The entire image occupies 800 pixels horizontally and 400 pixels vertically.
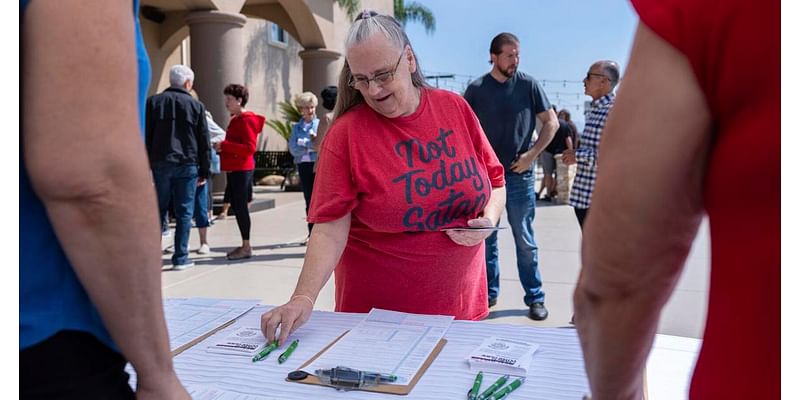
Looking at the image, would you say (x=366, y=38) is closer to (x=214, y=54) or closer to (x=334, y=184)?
(x=334, y=184)

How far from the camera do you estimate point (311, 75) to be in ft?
40.8

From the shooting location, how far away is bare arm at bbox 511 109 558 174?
14.7 feet

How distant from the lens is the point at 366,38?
2.02 m

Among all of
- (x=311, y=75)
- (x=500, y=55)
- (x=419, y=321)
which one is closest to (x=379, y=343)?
(x=419, y=321)

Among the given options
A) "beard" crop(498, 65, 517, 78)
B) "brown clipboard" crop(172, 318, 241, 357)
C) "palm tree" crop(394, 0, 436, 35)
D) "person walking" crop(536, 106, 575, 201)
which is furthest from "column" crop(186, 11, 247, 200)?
"palm tree" crop(394, 0, 436, 35)

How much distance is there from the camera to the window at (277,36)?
17.5m

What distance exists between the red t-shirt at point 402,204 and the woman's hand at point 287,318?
0.30 meters

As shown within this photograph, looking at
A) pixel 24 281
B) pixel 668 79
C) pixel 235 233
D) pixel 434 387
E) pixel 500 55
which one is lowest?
pixel 235 233

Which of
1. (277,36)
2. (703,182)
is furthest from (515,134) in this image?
(277,36)

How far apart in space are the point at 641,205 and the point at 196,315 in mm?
1571

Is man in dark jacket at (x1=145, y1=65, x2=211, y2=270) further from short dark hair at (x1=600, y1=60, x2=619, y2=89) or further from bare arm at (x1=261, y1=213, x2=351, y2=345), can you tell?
bare arm at (x1=261, y1=213, x2=351, y2=345)

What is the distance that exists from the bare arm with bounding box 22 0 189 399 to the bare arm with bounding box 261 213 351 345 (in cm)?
82

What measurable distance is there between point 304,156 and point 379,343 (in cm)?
526

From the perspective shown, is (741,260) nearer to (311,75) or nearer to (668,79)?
(668,79)
